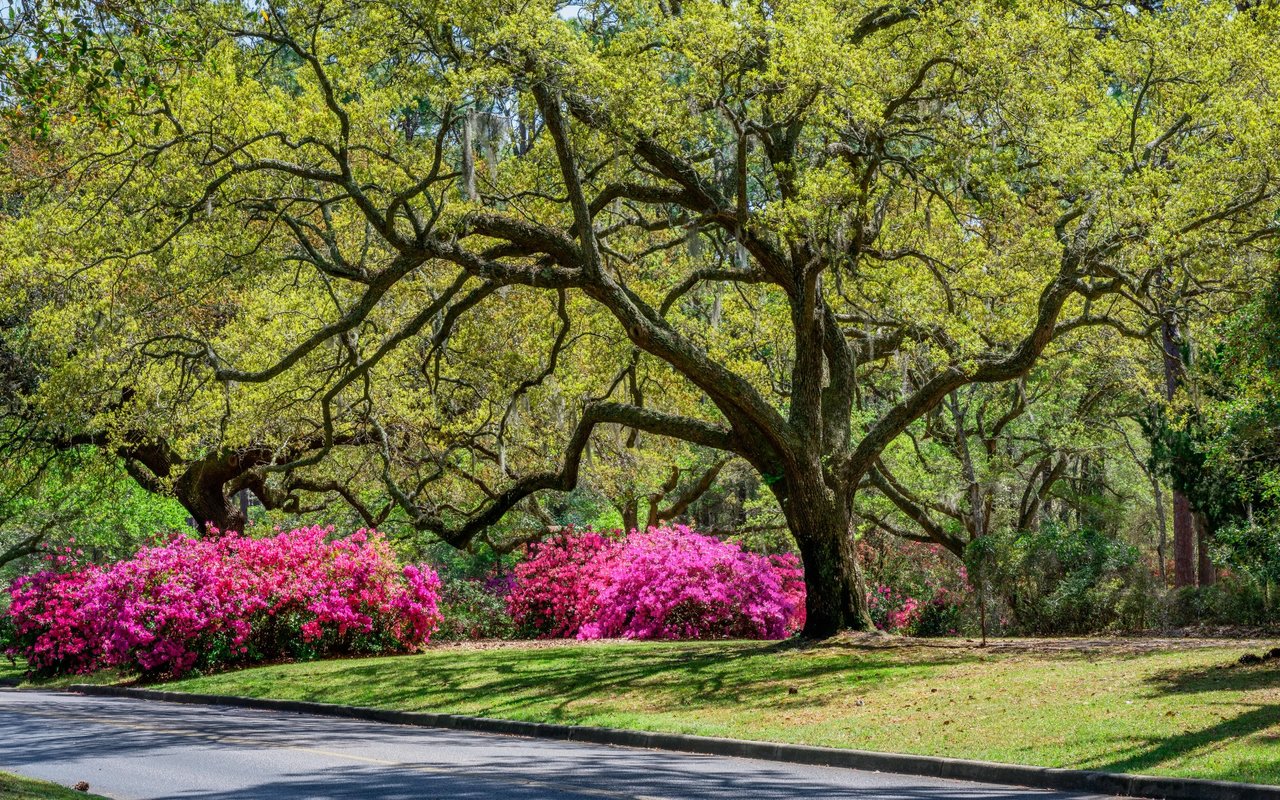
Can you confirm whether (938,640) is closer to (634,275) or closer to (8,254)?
(634,275)

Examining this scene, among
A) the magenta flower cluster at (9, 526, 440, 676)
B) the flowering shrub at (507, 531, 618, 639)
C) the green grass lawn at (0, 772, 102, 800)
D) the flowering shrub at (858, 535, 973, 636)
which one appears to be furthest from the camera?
the flowering shrub at (507, 531, 618, 639)

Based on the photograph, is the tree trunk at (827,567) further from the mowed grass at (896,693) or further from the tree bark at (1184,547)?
the tree bark at (1184,547)

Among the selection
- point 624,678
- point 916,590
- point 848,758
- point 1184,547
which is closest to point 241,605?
point 624,678

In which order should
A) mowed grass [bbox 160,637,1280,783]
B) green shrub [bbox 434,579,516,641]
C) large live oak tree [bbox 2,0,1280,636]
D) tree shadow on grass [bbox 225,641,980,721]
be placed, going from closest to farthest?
mowed grass [bbox 160,637,1280,783] → tree shadow on grass [bbox 225,641,980,721] → large live oak tree [bbox 2,0,1280,636] → green shrub [bbox 434,579,516,641]

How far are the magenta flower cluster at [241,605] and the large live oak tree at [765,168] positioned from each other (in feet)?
8.71

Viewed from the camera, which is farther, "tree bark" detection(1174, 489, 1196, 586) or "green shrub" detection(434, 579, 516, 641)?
"green shrub" detection(434, 579, 516, 641)

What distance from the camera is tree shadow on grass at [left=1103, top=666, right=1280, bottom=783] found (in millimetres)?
9219

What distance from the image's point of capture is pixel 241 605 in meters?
23.3

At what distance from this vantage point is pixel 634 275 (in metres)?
23.2

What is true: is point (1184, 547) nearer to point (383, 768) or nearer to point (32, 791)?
point (383, 768)

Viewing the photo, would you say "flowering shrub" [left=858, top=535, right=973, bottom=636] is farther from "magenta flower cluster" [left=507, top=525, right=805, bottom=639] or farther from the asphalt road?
the asphalt road

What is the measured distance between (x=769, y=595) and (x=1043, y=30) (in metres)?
11.7

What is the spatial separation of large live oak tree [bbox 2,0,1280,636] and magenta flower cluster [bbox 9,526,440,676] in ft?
8.71

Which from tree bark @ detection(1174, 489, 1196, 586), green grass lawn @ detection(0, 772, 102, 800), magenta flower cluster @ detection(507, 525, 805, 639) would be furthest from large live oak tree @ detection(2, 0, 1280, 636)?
green grass lawn @ detection(0, 772, 102, 800)
